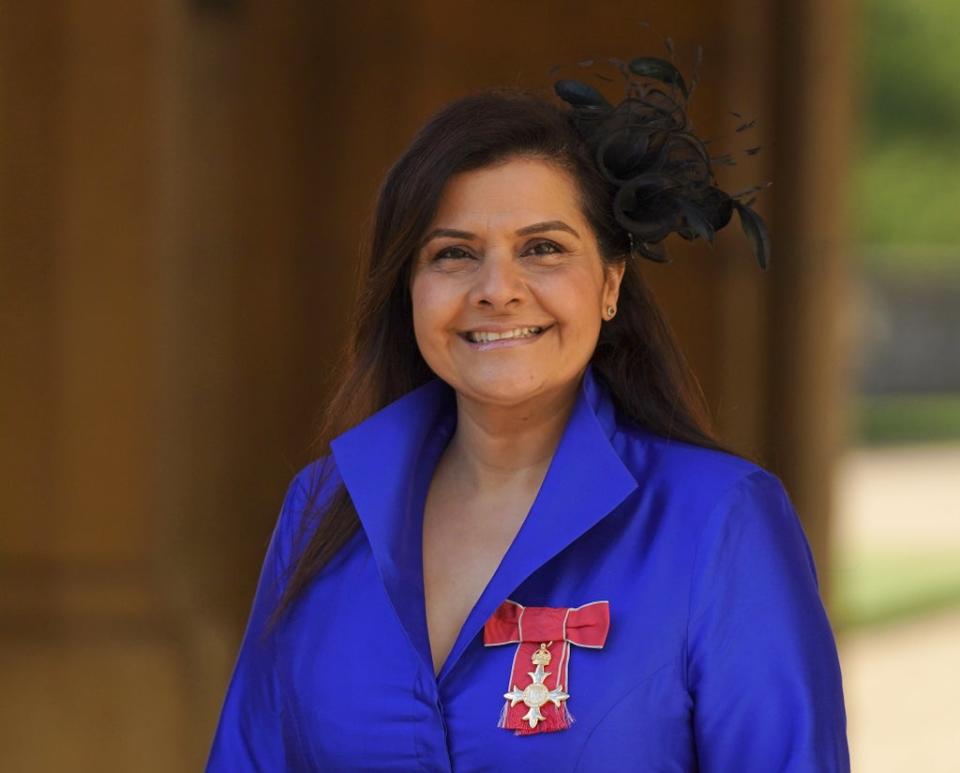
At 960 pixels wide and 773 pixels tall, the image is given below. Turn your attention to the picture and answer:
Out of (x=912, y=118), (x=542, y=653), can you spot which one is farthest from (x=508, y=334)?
(x=912, y=118)

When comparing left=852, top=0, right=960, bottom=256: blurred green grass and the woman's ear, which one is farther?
left=852, top=0, right=960, bottom=256: blurred green grass

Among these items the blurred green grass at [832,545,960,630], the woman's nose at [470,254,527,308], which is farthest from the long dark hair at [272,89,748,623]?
the blurred green grass at [832,545,960,630]

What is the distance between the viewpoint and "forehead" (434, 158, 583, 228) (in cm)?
238

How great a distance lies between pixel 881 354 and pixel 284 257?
78.3 feet

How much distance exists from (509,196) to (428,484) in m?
0.46

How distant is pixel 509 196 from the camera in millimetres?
2391

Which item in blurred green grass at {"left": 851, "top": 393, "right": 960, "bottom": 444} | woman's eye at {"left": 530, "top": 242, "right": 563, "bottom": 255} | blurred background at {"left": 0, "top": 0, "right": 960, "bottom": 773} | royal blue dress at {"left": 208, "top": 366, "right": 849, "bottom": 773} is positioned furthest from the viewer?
blurred green grass at {"left": 851, "top": 393, "right": 960, "bottom": 444}

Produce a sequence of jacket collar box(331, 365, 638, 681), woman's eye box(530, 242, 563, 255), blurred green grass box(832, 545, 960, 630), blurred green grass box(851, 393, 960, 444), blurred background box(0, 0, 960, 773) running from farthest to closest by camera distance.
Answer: blurred green grass box(851, 393, 960, 444)
blurred green grass box(832, 545, 960, 630)
blurred background box(0, 0, 960, 773)
woman's eye box(530, 242, 563, 255)
jacket collar box(331, 365, 638, 681)

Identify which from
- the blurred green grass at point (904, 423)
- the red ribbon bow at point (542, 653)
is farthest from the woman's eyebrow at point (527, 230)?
the blurred green grass at point (904, 423)

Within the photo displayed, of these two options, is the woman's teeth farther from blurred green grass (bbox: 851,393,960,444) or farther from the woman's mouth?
blurred green grass (bbox: 851,393,960,444)

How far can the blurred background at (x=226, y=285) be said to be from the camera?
4758 mm

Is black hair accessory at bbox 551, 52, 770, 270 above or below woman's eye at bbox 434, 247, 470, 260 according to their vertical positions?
above

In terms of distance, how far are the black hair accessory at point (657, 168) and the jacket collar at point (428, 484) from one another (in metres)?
0.24

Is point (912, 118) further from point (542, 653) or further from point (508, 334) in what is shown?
point (542, 653)
